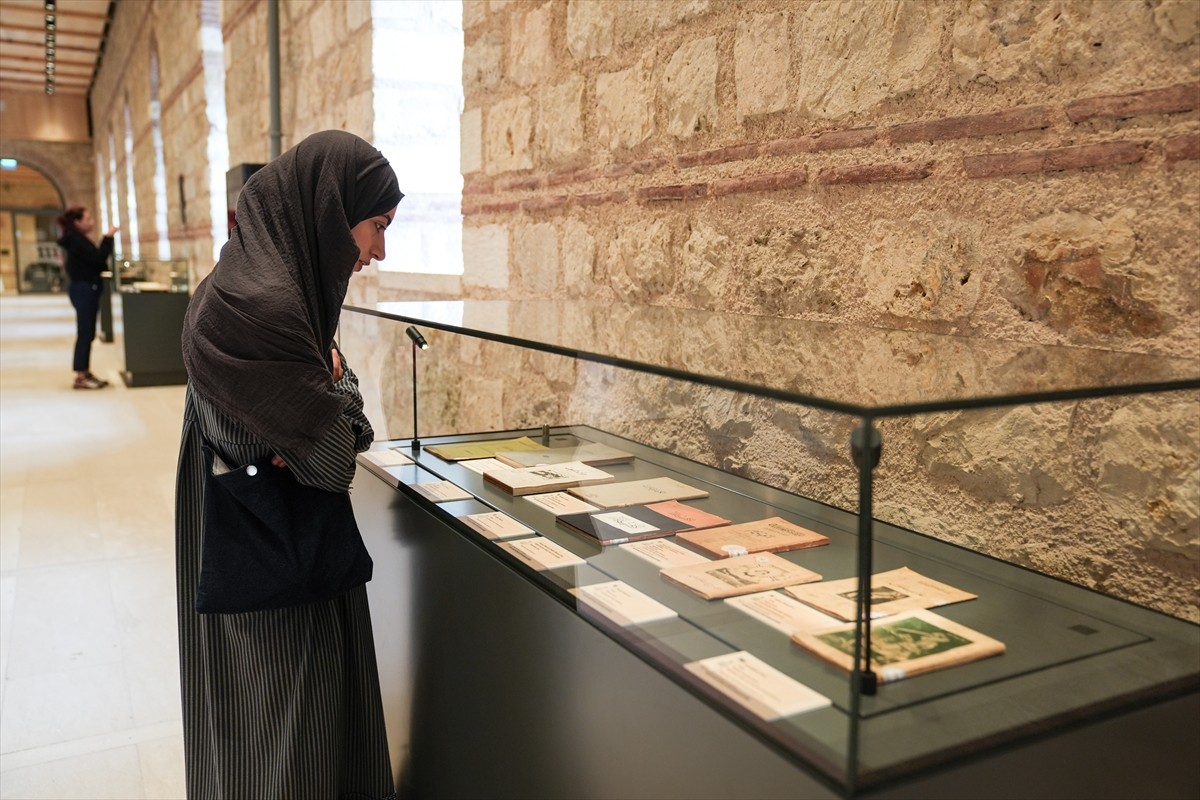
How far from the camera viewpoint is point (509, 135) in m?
3.34

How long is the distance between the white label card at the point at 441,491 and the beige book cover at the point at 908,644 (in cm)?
100

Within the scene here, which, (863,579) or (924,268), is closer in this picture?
(863,579)

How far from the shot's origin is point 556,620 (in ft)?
5.02

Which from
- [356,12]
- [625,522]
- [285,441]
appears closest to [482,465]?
[285,441]

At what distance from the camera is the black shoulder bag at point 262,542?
1830mm

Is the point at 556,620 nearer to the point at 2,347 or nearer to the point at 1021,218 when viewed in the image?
the point at 1021,218

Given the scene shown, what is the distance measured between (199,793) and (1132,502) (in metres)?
1.90

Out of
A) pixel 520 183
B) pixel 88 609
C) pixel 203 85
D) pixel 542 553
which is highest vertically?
pixel 203 85

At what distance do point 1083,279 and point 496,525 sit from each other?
1046 mm

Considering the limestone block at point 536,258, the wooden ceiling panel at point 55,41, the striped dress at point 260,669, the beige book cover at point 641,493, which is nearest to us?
the beige book cover at point 641,493

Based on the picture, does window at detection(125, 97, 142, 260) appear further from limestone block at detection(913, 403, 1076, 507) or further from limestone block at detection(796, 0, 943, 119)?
limestone block at detection(913, 403, 1076, 507)

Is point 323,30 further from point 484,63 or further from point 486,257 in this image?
point 486,257

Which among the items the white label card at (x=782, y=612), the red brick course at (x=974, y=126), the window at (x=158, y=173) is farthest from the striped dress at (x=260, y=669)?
the window at (x=158, y=173)

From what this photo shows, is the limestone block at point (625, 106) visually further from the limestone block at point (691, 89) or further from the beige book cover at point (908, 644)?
the beige book cover at point (908, 644)
